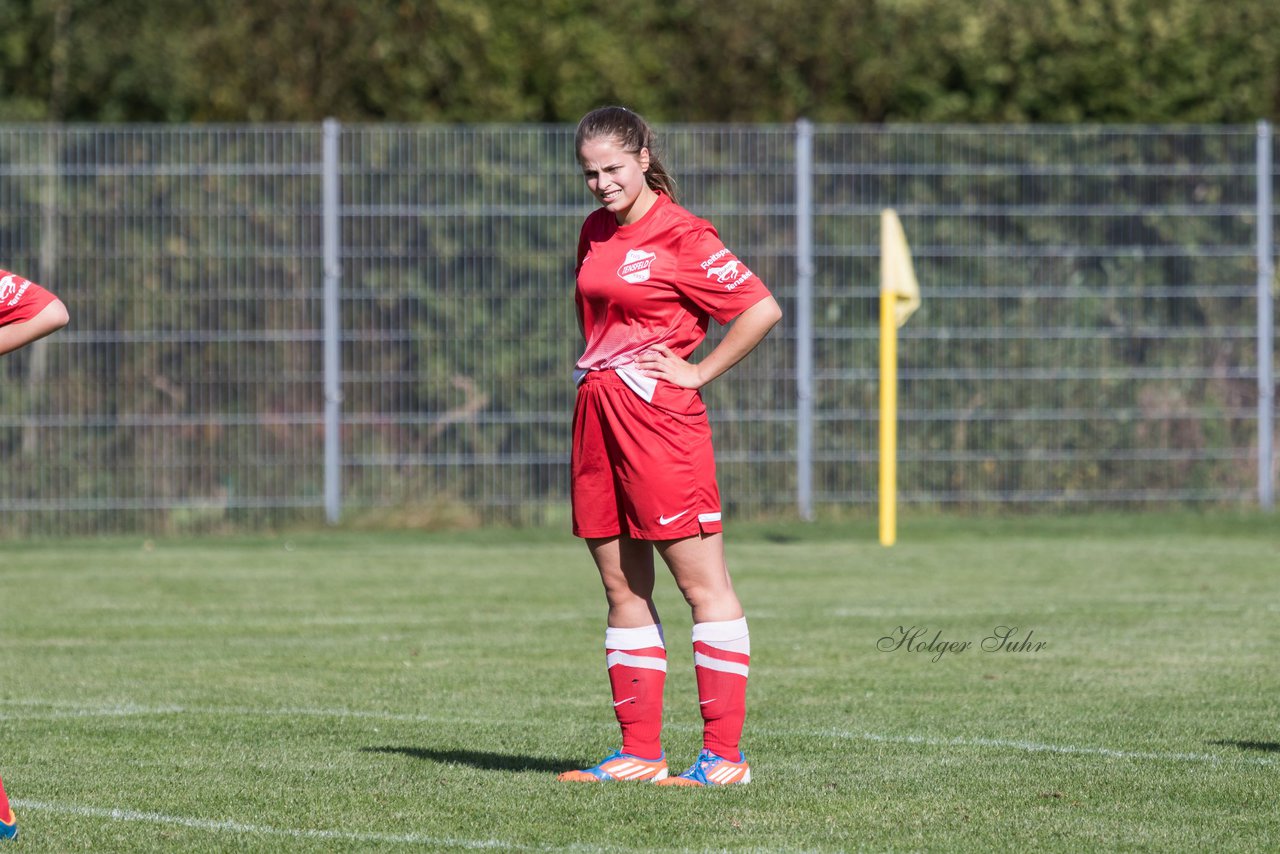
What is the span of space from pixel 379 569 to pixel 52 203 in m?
4.49

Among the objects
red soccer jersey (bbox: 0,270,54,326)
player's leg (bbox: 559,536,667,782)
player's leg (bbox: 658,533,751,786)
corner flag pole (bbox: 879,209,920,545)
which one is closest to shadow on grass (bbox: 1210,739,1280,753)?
player's leg (bbox: 658,533,751,786)

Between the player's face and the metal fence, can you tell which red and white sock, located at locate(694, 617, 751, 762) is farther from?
the metal fence

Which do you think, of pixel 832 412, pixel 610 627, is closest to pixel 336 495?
pixel 832 412

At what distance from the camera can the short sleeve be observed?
5.55m

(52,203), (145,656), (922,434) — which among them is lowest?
(145,656)

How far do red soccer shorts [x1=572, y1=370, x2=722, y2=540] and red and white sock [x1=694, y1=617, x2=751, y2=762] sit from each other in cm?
31

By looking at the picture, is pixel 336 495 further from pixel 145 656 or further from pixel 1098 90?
pixel 1098 90

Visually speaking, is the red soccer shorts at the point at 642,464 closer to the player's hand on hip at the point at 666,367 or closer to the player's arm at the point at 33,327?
the player's hand on hip at the point at 666,367

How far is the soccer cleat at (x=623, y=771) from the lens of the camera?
570 cm

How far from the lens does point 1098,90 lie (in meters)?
18.2

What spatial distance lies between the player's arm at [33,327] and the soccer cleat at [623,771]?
1.97 metres

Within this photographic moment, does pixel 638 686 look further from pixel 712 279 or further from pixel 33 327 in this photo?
pixel 33 327

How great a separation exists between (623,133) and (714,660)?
61.4 inches
